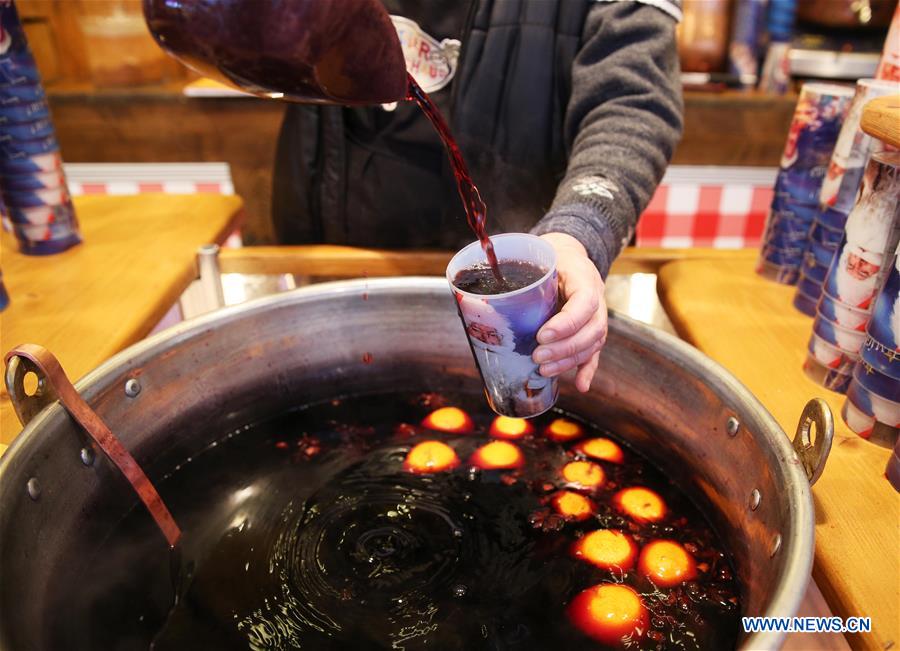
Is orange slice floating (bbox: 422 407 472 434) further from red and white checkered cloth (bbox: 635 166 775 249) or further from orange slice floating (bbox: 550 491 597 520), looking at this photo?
red and white checkered cloth (bbox: 635 166 775 249)

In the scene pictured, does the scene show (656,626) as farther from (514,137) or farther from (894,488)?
(514,137)

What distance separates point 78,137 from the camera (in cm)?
252

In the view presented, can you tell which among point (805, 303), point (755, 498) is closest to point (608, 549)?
point (755, 498)

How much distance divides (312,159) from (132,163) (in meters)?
1.43

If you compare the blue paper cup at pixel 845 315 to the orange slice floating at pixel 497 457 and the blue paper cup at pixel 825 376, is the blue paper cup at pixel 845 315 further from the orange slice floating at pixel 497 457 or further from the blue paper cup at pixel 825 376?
the orange slice floating at pixel 497 457

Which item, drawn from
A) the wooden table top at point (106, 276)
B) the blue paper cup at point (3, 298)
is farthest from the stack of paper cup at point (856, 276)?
the blue paper cup at point (3, 298)

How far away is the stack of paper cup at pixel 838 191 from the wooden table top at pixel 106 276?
3.79ft

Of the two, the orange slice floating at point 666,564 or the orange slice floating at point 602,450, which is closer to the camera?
the orange slice floating at point 666,564

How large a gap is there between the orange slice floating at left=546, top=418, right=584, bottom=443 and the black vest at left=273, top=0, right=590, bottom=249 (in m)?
0.51

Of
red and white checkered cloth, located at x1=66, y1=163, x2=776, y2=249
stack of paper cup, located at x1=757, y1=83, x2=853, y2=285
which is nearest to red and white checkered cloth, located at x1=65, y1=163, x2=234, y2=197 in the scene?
red and white checkered cloth, located at x1=66, y1=163, x2=776, y2=249

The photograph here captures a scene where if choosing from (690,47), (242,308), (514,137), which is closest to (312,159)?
(514,137)

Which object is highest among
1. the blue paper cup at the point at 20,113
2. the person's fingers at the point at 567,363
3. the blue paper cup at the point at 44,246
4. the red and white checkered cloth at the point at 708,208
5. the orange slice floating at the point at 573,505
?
the blue paper cup at the point at 20,113

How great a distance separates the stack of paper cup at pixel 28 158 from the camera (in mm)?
1230

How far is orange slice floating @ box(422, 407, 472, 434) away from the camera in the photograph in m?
1.10
